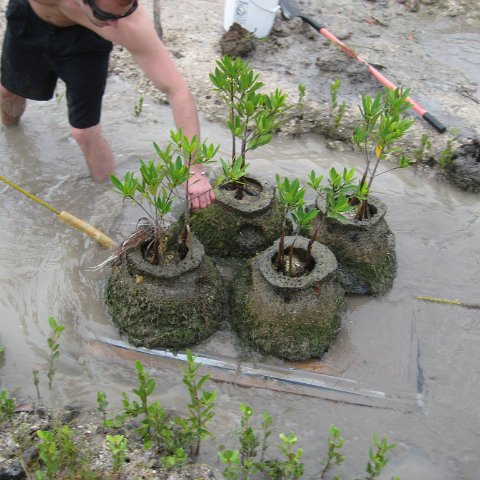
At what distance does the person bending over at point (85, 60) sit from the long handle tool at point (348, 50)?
1778mm

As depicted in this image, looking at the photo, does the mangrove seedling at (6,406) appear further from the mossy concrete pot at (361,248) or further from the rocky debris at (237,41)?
the rocky debris at (237,41)

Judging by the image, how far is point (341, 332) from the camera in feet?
10.7

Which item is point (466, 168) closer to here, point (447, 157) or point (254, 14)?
point (447, 157)

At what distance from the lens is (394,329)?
3.32 m

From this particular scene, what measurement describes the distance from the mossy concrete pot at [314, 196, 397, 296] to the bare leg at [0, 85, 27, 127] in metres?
2.62

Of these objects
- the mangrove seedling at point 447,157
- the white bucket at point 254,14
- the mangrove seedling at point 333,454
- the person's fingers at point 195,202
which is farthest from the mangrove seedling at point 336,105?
the mangrove seedling at point 333,454

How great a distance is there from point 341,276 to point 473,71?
3703mm

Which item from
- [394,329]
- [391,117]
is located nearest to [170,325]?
[394,329]

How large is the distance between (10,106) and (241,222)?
2363 mm

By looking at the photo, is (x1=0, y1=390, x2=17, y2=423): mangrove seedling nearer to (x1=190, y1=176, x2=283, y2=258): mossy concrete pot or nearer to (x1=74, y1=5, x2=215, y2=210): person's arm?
(x1=74, y1=5, x2=215, y2=210): person's arm

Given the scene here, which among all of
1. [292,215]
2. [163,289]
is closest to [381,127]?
[292,215]

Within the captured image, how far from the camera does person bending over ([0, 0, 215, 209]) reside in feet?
10.5

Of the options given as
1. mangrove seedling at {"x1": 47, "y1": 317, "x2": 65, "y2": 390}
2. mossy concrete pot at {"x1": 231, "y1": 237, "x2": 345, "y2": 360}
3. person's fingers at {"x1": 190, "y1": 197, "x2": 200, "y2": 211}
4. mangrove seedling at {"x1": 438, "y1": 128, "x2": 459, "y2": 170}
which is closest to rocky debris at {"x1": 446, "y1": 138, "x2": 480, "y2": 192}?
mangrove seedling at {"x1": 438, "y1": 128, "x2": 459, "y2": 170}

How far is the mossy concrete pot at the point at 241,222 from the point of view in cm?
340
